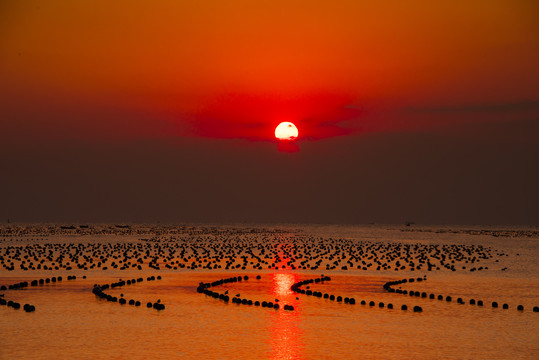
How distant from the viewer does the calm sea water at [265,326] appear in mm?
27297

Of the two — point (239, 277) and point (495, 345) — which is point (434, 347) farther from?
point (239, 277)

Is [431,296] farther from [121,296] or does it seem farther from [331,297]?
[121,296]

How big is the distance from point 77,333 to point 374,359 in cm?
1225

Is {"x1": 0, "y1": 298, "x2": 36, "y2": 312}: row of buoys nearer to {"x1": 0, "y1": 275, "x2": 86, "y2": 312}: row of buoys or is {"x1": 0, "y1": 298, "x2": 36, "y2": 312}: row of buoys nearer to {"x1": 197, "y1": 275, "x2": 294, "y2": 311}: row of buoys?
{"x1": 0, "y1": 275, "x2": 86, "y2": 312}: row of buoys

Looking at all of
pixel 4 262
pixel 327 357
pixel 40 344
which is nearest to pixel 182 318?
pixel 40 344

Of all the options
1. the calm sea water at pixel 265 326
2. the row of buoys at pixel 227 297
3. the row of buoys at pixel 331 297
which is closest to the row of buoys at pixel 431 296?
the calm sea water at pixel 265 326

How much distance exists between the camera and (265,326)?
108 feet

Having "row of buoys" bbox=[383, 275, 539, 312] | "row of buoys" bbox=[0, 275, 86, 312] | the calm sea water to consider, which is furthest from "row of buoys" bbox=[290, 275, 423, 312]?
"row of buoys" bbox=[0, 275, 86, 312]

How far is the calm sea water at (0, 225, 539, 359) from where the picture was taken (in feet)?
89.6

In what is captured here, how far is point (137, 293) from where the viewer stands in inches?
1783

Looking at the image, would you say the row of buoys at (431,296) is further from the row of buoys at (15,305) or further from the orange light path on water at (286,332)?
the row of buoys at (15,305)

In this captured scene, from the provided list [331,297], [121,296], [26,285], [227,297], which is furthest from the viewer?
[26,285]

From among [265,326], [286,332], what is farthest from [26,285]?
[286,332]

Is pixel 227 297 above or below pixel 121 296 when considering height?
above
